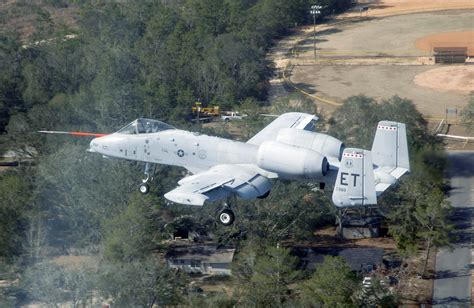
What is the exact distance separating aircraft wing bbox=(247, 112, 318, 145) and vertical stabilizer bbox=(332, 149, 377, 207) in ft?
32.8

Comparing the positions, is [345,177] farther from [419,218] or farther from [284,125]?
[419,218]

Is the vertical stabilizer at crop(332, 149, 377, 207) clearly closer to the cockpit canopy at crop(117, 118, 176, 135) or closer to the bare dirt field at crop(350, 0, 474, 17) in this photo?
the cockpit canopy at crop(117, 118, 176, 135)

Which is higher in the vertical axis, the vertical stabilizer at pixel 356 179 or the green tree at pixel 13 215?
the vertical stabilizer at pixel 356 179

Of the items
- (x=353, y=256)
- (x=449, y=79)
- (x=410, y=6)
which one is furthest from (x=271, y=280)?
(x=410, y=6)

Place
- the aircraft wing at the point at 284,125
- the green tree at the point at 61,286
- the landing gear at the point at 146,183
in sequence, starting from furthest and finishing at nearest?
the aircraft wing at the point at 284,125 < the landing gear at the point at 146,183 < the green tree at the point at 61,286

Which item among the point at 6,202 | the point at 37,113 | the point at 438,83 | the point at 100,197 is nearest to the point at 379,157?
the point at 100,197

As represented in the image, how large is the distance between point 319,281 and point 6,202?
26490 millimetres

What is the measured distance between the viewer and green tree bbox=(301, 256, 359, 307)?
46438mm

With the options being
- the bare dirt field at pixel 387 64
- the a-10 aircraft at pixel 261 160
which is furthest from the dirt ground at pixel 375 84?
the a-10 aircraft at pixel 261 160

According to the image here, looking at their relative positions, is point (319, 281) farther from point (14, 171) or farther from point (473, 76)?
point (473, 76)

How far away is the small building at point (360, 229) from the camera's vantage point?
6569 cm

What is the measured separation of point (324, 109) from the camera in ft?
316

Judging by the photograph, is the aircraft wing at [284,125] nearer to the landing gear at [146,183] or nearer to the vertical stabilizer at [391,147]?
the landing gear at [146,183]

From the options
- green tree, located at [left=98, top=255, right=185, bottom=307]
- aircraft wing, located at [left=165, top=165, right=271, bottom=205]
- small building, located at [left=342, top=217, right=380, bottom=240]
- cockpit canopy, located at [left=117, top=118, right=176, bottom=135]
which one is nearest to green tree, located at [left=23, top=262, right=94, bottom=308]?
green tree, located at [left=98, top=255, right=185, bottom=307]
